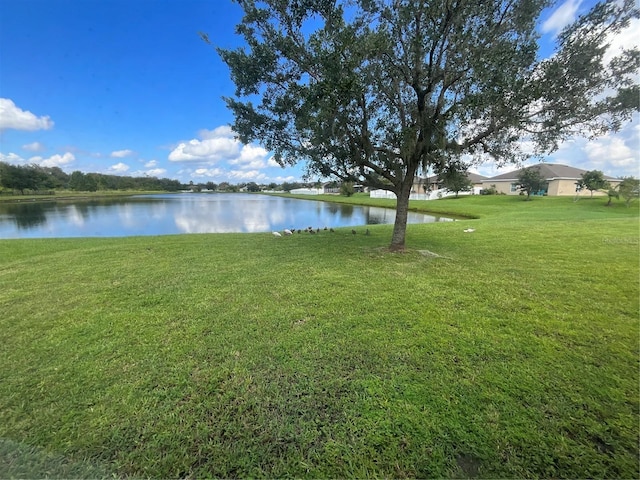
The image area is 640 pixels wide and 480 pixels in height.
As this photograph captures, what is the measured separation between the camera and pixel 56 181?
68.9 m

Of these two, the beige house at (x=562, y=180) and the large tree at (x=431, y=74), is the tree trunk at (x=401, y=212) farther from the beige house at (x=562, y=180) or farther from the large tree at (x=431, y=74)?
the beige house at (x=562, y=180)

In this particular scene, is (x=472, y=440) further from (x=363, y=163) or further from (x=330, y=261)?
(x=363, y=163)

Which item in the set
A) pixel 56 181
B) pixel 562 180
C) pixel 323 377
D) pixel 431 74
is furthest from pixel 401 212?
pixel 56 181

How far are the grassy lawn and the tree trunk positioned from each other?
7.58 feet

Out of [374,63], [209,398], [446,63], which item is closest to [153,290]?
[209,398]

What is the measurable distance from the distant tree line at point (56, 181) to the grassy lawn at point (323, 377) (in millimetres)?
76603

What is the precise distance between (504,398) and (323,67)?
5515 mm

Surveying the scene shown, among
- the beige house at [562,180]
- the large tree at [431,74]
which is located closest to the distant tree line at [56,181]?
the large tree at [431,74]

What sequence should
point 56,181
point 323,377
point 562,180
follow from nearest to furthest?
1. point 323,377
2. point 562,180
3. point 56,181

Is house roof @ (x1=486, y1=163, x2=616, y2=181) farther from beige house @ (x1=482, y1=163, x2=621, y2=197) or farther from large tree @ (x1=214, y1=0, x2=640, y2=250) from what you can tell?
large tree @ (x1=214, y1=0, x2=640, y2=250)

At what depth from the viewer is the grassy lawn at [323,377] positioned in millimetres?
1812

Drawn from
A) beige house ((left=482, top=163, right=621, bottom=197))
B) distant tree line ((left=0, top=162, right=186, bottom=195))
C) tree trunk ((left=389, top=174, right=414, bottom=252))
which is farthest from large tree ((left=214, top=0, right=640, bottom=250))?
distant tree line ((left=0, top=162, right=186, bottom=195))

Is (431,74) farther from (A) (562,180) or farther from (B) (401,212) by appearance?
(A) (562,180)

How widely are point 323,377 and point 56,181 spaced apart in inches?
3744
